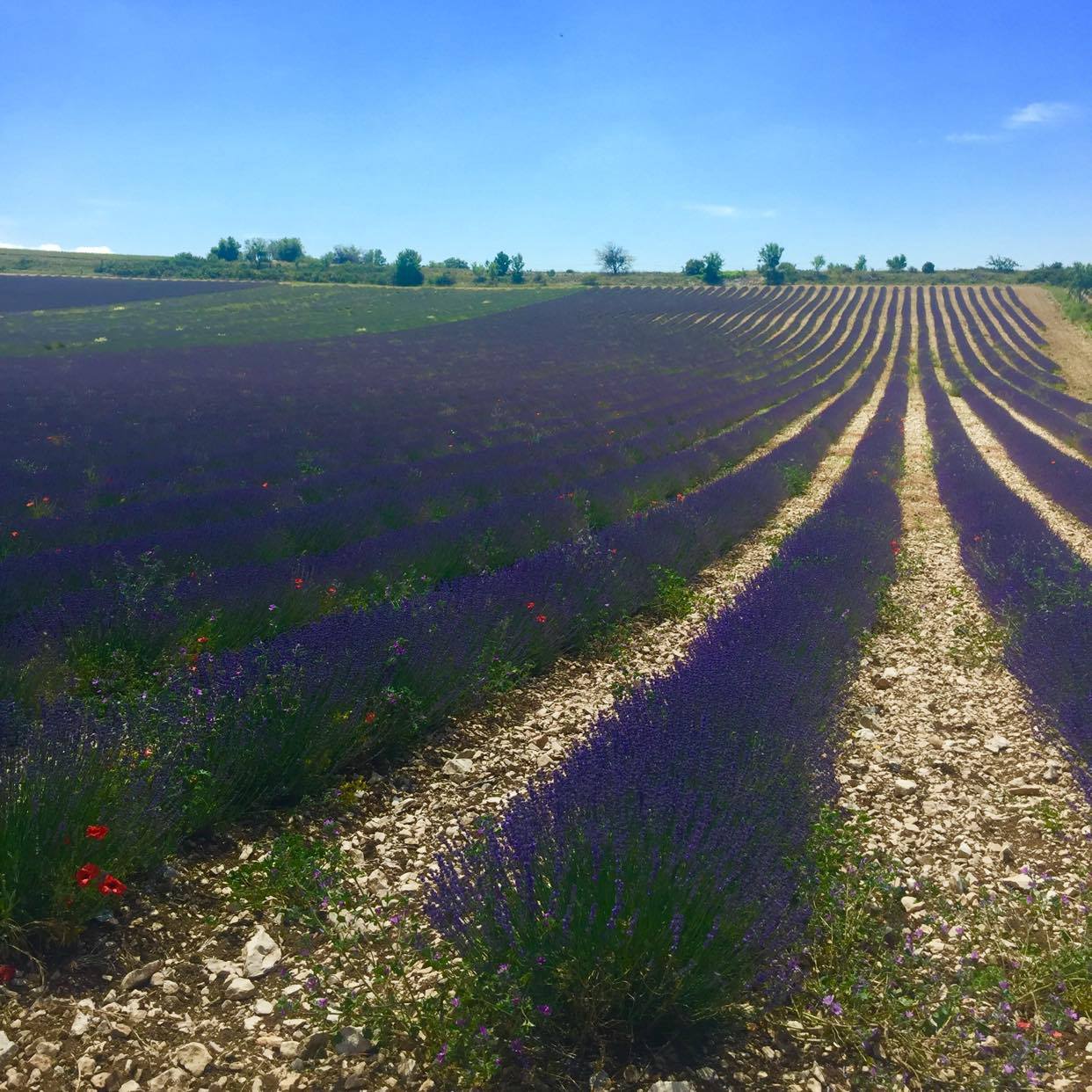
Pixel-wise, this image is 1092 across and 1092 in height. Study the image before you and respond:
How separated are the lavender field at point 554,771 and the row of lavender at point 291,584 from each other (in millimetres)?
34

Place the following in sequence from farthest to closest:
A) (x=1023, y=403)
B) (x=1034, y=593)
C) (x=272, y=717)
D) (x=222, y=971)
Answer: (x=1023, y=403)
(x=1034, y=593)
(x=272, y=717)
(x=222, y=971)

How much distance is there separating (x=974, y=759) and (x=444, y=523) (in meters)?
4.49

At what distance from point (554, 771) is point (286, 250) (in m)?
106

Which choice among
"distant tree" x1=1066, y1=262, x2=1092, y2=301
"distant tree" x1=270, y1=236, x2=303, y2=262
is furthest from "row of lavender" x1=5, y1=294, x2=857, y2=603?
"distant tree" x1=270, y1=236, x2=303, y2=262

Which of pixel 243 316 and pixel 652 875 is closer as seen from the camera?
pixel 652 875

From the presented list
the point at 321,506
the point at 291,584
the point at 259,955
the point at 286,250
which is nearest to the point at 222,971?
the point at 259,955

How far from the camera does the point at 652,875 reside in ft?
7.38

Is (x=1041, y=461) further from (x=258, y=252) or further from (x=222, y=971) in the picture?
(x=258, y=252)

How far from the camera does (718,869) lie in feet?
7.29

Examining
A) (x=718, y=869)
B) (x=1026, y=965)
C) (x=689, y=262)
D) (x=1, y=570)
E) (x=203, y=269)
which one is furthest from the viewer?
(x=689, y=262)

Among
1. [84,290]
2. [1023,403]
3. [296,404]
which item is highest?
[84,290]

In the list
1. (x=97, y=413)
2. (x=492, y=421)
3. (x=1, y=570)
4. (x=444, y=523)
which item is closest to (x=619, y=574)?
(x=444, y=523)

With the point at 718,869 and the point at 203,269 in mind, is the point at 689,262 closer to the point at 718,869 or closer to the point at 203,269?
the point at 203,269

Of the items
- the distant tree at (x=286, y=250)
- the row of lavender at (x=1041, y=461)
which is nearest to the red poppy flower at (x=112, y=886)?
the row of lavender at (x=1041, y=461)
